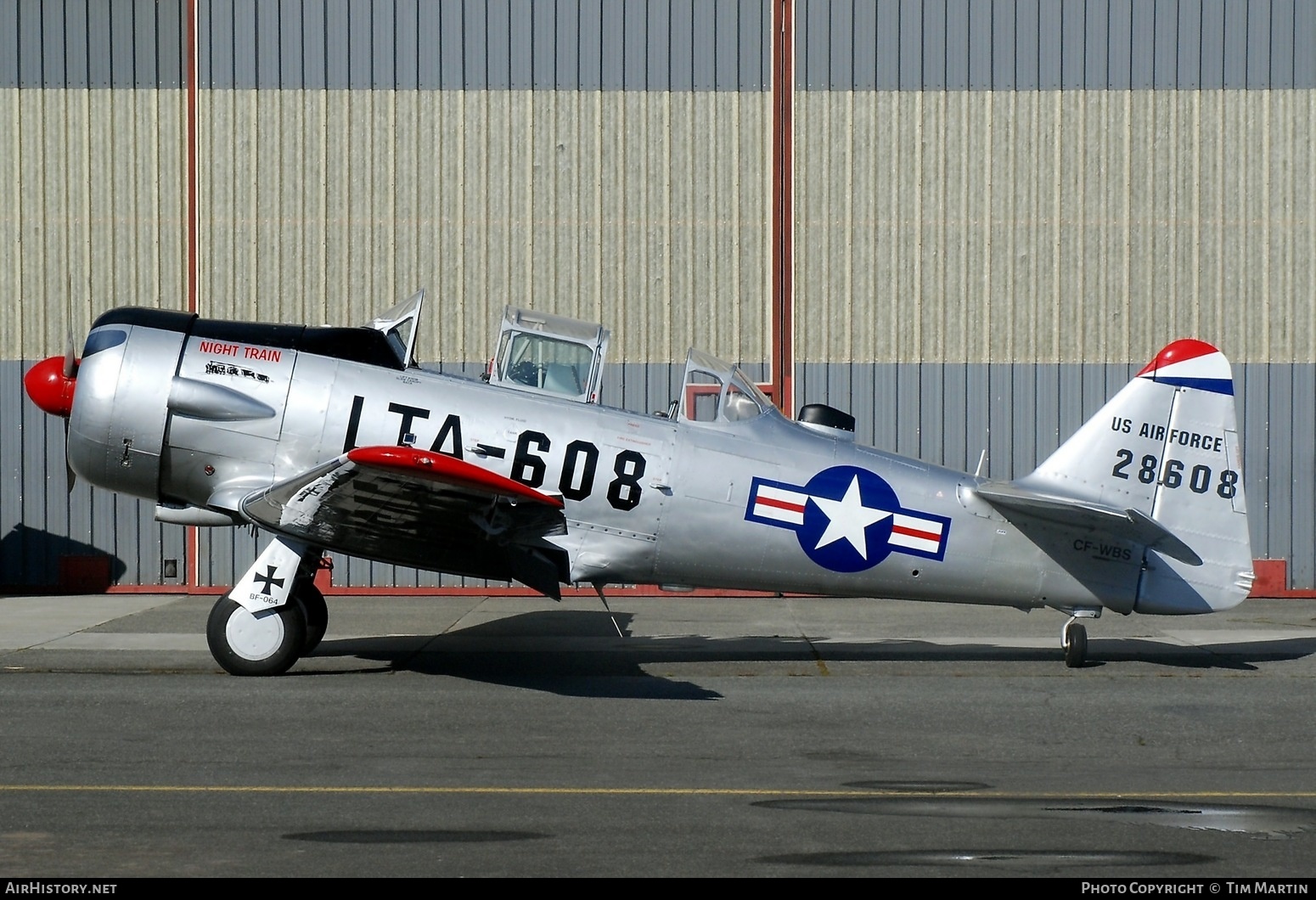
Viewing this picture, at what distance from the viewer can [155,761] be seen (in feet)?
25.1

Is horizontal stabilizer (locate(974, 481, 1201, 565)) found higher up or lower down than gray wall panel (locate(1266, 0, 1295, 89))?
lower down

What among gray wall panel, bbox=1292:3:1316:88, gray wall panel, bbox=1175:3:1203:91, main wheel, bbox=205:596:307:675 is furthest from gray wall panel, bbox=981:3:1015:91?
→ main wheel, bbox=205:596:307:675

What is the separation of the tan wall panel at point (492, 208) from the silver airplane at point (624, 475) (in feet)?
22.3

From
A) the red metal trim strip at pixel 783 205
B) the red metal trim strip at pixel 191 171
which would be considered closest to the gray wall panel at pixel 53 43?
the red metal trim strip at pixel 191 171

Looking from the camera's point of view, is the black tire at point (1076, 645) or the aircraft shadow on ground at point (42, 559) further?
the aircraft shadow on ground at point (42, 559)

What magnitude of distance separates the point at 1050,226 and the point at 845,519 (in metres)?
8.79

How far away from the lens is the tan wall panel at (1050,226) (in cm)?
1794

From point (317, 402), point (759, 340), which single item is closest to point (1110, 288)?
point (759, 340)

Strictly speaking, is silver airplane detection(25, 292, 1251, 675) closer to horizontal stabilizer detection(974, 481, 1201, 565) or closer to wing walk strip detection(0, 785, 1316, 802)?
horizontal stabilizer detection(974, 481, 1201, 565)

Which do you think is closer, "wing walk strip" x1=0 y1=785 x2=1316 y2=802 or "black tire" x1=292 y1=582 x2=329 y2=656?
"wing walk strip" x1=0 y1=785 x2=1316 y2=802

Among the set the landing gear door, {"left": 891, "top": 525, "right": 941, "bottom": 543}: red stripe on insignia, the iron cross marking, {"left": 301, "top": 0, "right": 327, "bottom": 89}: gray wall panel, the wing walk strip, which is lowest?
the wing walk strip

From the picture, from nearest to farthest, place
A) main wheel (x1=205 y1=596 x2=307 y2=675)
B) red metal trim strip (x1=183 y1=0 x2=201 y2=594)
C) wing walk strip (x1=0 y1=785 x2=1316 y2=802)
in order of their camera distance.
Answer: wing walk strip (x1=0 y1=785 x2=1316 y2=802)
main wheel (x1=205 y1=596 x2=307 y2=675)
red metal trim strip (x1=183 y1=0 x2=201 y2=594)

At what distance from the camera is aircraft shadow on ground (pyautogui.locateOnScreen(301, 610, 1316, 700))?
428 inches

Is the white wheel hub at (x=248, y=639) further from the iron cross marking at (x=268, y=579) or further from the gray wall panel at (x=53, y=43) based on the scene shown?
the gray wall panel at (x=53, y=43)
